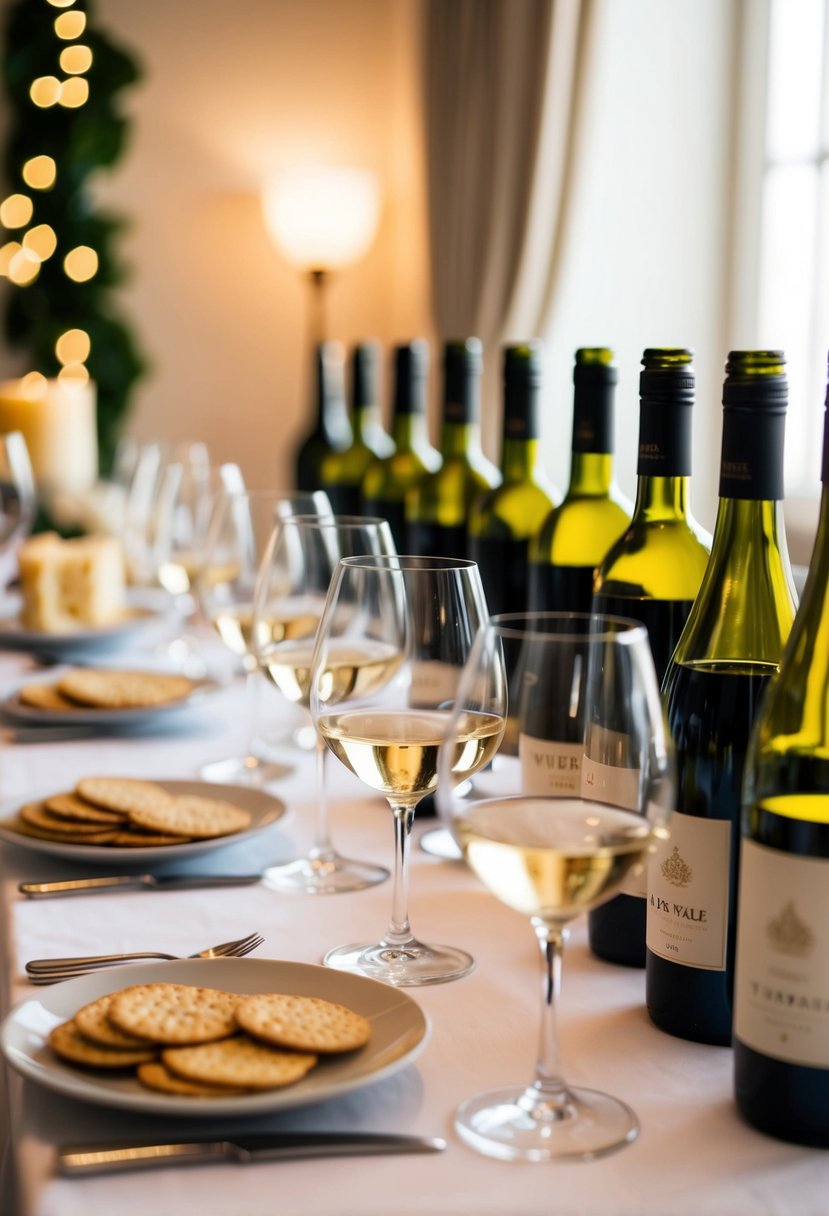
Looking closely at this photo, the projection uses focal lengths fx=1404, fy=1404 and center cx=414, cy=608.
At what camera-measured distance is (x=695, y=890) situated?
2.72 feet

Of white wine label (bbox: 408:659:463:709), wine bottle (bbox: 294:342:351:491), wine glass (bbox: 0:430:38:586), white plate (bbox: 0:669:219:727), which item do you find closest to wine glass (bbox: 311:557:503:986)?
white wine label (bbox: 408:659:463:709)

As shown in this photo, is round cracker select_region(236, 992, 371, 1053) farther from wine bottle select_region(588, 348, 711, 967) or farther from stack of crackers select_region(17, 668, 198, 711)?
stack of crackers select_region(17, 668, 198, 711)

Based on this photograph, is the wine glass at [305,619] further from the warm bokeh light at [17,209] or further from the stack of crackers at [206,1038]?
the warm bokeh light at [17,209]

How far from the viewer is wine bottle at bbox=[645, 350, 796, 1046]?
2.65 ft

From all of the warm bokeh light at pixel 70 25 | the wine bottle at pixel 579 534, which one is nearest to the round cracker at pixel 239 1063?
the wine bottle at pixel 579 534

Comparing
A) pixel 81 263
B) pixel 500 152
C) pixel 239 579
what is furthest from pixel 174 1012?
pixel 81 263

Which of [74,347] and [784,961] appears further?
[74,347]

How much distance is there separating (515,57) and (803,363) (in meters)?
1.10

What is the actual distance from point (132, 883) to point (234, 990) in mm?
277

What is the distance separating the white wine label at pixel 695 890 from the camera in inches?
32.5

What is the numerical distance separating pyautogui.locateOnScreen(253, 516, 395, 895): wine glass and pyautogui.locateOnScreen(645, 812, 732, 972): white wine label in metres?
0.33

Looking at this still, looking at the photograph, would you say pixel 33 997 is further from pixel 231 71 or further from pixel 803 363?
pixel 231 71

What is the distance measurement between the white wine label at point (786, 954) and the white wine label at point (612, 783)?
80 mm

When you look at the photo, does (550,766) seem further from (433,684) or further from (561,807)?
(433,684)
